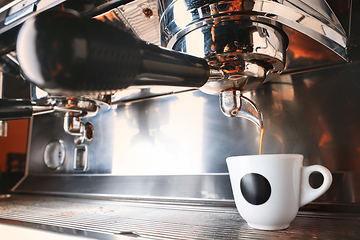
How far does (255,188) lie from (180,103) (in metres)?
0.30

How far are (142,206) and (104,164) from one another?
21 centimetres

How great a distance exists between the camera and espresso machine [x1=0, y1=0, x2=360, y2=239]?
0.59 feet

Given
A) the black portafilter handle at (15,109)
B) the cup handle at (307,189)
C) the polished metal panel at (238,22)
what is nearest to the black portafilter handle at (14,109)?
the black portafilter handle at (15,109)

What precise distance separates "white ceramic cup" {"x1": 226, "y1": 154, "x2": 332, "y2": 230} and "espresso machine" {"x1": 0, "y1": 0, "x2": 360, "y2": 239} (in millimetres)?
20

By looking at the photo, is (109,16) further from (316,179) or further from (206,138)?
(316,179)

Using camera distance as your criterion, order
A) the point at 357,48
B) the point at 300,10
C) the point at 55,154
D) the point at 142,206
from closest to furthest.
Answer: the point at 300,10, the point at 357,48, the point at 142,206, the point at 55,154

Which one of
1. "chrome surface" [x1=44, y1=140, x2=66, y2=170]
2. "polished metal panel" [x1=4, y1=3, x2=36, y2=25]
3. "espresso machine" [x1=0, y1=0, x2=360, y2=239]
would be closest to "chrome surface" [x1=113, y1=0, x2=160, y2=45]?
"espresso machine" [x1=0, y1=0, x2=360, y2=239]

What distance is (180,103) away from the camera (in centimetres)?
60

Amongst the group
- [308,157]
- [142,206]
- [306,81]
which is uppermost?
[306,81]

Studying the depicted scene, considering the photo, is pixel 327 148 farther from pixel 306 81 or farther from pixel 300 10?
pixel 300 10

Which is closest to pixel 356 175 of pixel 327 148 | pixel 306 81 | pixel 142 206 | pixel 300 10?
pixel 327 148

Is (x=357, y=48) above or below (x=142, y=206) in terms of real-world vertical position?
above

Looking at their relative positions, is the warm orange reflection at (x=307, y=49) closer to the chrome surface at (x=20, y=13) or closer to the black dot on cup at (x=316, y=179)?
the black dot on cup at (x=316, y=179)

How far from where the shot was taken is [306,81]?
474mm
